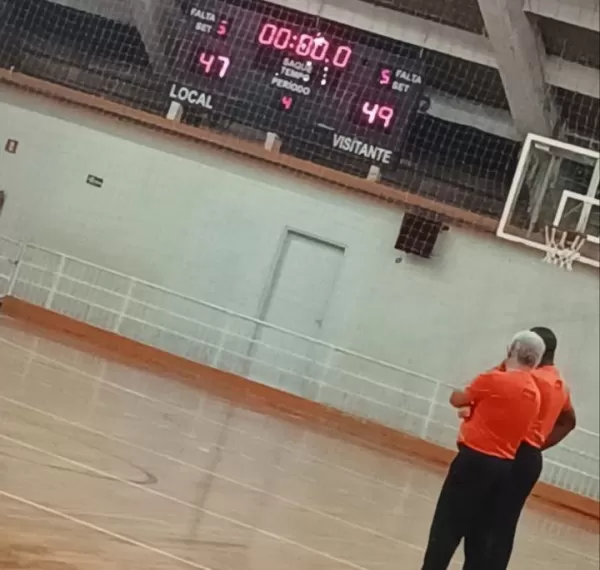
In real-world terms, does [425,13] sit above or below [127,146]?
above

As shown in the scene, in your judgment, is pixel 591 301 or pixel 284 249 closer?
pixel 591 301

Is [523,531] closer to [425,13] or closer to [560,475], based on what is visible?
[560,475]

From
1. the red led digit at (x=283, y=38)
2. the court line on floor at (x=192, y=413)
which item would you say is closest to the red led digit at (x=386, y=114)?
the red led digit at (x=283, y=38)

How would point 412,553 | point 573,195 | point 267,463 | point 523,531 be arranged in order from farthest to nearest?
point 573,195, point 523,531, point 267,463, point 412,553

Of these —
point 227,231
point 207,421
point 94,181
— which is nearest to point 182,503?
point 207,421

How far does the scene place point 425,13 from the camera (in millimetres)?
10898

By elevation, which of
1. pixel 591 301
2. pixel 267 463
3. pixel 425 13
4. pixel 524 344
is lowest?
pixel 267 463

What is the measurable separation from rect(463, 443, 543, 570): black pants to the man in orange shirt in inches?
1.6

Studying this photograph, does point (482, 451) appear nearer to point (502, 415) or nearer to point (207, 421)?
point (502, 415)

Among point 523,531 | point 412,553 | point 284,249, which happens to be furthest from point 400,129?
point 412,553

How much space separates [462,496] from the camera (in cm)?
345

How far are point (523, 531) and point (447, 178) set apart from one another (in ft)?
17.9

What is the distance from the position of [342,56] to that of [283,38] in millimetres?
630

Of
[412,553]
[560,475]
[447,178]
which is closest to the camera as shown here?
[412,553]
